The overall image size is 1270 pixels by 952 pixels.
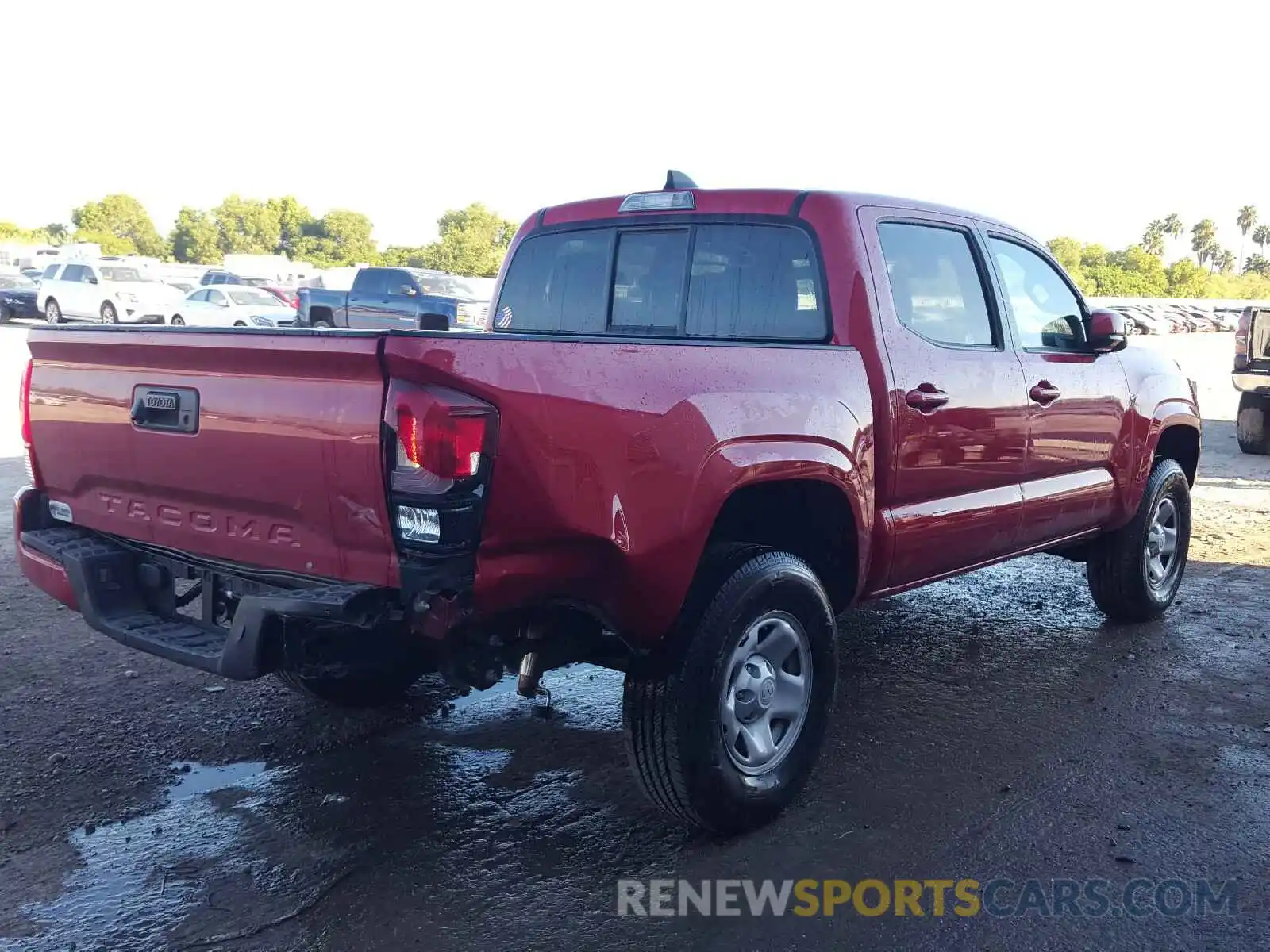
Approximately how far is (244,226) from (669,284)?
124908 mm

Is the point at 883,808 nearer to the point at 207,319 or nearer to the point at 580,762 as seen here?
the point at 580,762

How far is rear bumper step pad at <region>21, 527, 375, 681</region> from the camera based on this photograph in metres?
2.77

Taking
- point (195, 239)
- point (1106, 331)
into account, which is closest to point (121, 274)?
point (1106, 331)

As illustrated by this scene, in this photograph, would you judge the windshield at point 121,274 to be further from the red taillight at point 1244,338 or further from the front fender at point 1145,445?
the front fender at point 1145,445

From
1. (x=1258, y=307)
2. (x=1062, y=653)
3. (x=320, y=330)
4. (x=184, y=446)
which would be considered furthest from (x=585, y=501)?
(x=1258, y=307)

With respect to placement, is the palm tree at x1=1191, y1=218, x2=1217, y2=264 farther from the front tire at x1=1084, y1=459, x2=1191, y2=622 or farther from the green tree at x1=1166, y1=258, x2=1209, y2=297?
the front tire at x1=1084, y1=459, x2=1191, y2=622

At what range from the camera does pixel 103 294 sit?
26812mm

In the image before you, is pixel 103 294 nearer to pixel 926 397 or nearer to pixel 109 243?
pixel 926 397

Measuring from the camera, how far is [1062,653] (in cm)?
539

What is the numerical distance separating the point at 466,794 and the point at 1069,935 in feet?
6.19

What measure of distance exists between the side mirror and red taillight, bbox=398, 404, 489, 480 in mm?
3349

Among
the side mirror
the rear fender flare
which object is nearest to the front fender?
the side mirror

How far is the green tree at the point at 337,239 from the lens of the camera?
381 ft

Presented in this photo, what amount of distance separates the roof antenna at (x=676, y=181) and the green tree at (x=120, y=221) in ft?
404
